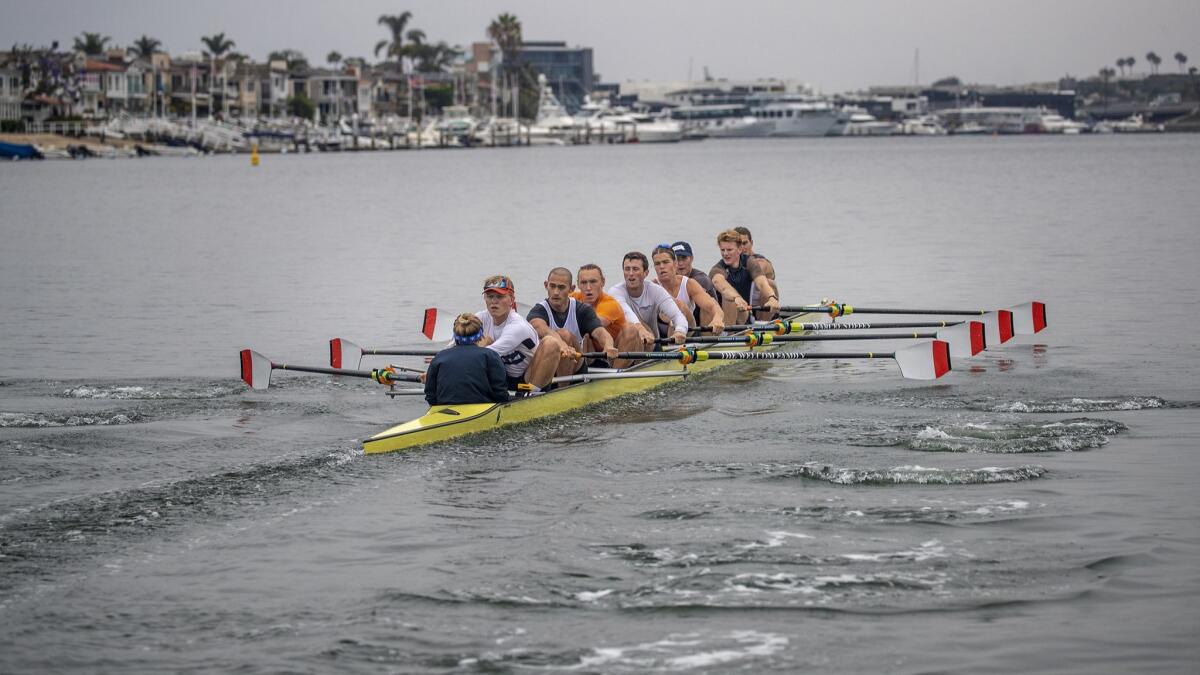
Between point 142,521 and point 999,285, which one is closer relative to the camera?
point 142,521

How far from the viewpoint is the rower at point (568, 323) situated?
1619 centimetres

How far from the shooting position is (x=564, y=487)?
13258mm

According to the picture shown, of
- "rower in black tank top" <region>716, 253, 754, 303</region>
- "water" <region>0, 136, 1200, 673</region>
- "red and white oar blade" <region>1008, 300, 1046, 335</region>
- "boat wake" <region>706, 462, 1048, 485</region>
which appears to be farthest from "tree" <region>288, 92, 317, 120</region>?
"boat wake" <region>706, 462, 1048, 485</region>

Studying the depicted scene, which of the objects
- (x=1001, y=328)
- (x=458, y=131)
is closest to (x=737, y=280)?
(x=1001, y=328)

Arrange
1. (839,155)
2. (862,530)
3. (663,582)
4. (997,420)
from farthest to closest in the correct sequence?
(839,155), (997,420), (862,530), (663,582)

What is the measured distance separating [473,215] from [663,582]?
5193cm

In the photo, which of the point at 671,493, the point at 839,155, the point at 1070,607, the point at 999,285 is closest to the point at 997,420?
the point at 671,493

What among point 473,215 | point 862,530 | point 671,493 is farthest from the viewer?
point 473,215

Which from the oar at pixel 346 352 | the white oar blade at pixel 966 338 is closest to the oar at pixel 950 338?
the white oar blade at pixel 966 338

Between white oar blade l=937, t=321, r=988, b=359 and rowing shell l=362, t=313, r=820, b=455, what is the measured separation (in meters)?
4.10

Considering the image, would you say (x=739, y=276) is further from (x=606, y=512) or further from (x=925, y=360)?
(x=606, y=512)

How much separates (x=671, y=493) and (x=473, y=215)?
1943 inches

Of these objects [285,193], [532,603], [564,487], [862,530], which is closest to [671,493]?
[564,487]

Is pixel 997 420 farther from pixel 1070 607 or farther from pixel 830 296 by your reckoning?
pixel 830 296
